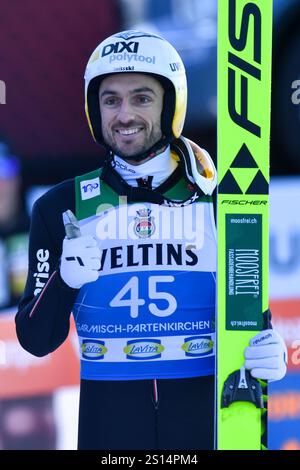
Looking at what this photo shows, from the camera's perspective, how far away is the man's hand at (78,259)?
8.66 ft

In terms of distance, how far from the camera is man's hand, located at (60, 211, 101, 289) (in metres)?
2.64

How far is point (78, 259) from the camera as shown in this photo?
8.73 feet

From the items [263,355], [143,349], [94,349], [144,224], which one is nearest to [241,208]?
[144,224]

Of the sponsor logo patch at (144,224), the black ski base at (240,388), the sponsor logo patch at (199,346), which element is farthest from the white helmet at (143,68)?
the black ski base at (240,388)

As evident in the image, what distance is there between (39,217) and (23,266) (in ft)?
1.91

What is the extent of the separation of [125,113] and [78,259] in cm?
49

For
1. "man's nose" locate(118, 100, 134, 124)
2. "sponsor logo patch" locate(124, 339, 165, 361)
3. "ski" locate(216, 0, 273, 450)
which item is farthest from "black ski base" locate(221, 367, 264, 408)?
"man's nose" locate(118, 100, 134, 124)

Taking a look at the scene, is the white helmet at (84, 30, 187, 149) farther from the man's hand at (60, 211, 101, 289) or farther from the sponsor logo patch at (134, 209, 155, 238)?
the man's hand at (60, 211, 101, 289)

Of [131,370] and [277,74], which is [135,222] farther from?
[277,74]

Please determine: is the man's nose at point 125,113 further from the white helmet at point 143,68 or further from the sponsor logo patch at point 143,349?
the sponsor logo patch at point 143,349

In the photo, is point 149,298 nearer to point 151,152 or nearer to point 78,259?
point 78,259

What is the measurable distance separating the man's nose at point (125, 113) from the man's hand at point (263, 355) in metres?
0.78

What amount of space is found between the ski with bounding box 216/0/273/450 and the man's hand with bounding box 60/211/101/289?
0.39m
